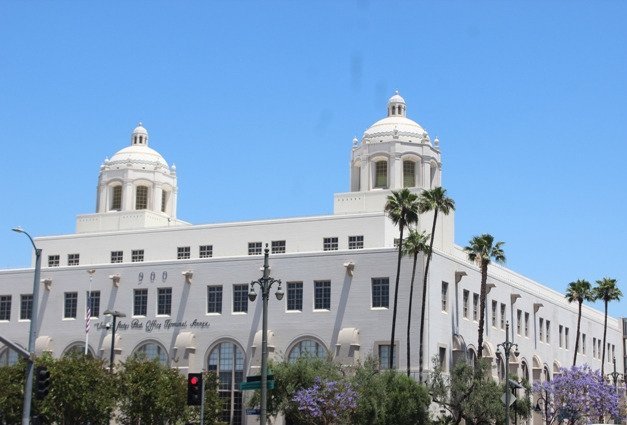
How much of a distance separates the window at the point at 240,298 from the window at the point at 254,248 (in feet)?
16.6

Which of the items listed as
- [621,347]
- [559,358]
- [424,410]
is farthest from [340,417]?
[621,347]

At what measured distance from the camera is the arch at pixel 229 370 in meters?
76.8

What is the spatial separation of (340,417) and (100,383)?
13.9 meters

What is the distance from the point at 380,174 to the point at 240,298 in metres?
14.7

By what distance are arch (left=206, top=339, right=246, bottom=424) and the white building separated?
0.09 metres

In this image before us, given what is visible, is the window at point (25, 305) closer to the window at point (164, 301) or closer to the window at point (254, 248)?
the window at point (164, 301)

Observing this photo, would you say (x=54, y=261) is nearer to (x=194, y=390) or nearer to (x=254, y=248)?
(x=254, y=248)

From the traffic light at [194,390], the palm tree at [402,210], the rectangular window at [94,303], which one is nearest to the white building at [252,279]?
the rectangular window at [94,303]

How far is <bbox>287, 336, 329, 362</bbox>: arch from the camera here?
74.9 m

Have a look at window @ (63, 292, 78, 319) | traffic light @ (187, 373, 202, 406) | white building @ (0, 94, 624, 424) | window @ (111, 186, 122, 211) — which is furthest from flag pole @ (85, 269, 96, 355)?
traffic light @ (187, 373, 202, 406)

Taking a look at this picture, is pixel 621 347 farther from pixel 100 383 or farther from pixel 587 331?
pixel 100 383

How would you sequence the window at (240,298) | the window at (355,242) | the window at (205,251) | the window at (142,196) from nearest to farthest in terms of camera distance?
the window at (240,298), the window at (355,242), the window at (205,251), the window at (142,196)

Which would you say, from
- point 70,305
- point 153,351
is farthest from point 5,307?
point 153,351

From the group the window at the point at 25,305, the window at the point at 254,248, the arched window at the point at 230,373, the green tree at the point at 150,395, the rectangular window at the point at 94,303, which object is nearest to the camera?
the green tree at the point at 150,395
